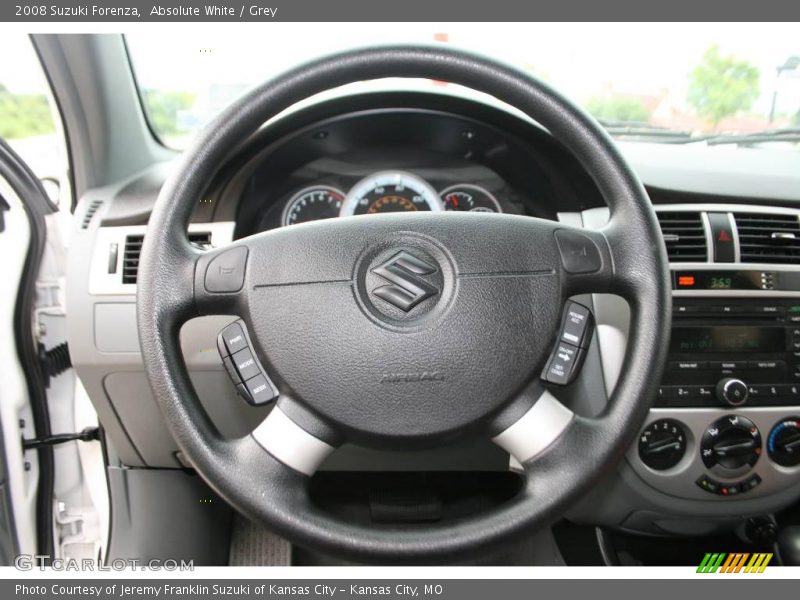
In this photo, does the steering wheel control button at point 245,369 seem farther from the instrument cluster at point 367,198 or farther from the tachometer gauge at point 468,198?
the tachometer gauge at point 468,198

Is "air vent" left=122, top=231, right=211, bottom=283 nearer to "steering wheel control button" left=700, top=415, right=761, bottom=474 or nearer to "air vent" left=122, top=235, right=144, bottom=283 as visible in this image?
"air vent" left=122, top=235, right=144, bottom=283

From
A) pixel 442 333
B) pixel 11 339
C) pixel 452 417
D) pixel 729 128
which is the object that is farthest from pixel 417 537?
pixel 729 128

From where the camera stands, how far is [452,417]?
88cm

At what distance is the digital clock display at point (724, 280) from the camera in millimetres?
1288

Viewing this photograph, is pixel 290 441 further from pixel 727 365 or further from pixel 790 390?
pixel 790 390

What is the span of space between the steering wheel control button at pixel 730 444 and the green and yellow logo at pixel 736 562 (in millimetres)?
371

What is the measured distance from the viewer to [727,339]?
1303 mm

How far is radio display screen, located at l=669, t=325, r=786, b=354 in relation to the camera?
1293 mm

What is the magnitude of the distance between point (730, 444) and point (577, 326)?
0.59m

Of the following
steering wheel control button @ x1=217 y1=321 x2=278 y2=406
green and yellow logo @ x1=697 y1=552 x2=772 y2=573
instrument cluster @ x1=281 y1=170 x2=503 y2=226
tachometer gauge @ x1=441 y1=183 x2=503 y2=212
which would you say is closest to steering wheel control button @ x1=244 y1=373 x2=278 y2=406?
steering wheel control button @ x1=217 y1=321 x2=278 y2=406

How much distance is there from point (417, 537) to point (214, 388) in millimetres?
636

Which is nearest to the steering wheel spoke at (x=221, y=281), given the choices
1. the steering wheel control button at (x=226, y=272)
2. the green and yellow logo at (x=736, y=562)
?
the steering wheel control button at (x=226, y=272)

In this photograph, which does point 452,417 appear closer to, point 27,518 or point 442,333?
point 442,333

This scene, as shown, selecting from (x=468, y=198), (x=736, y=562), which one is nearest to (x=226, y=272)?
(x=468, y=198)
